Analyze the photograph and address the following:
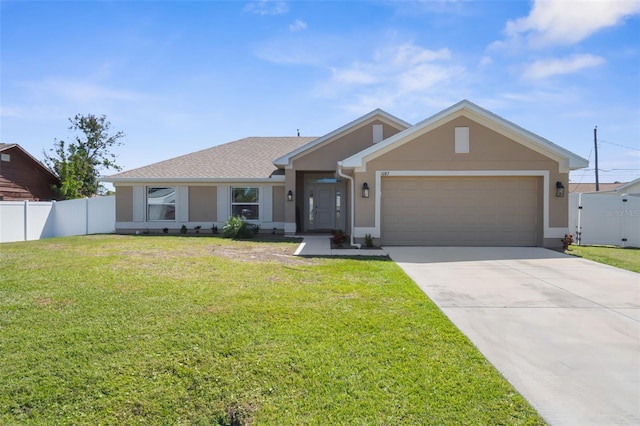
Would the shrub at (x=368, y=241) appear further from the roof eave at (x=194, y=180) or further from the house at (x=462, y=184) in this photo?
the roof eave at (x=194, y=180)

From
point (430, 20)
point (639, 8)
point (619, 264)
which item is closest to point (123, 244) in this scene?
point (430, 20)

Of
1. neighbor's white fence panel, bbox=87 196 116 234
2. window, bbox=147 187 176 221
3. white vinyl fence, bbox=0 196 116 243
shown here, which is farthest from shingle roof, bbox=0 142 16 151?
window, bbox=147 187 176 221

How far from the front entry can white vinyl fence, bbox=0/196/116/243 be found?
9628 mm

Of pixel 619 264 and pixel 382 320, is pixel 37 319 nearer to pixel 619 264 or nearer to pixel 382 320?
pixel 382 320

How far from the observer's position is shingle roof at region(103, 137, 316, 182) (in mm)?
15938

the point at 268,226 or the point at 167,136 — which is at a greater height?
the point at 167,136

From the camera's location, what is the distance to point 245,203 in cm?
1616

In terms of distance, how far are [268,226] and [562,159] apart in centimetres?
1155

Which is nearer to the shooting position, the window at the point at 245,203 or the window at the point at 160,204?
the window at the point at 245,203

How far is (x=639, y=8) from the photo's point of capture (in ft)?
33.5

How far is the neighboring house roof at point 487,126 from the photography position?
36.0 feet

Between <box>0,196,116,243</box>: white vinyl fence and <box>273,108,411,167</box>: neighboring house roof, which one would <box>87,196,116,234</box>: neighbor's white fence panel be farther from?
<box>273,108,411,167</box>: neighboring house roof

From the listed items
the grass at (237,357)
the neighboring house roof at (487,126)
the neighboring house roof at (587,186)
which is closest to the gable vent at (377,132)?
the neighboring house roof at (487,126)

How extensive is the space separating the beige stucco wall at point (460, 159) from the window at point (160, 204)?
9528mm
